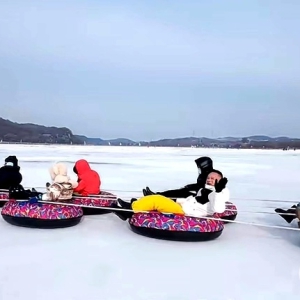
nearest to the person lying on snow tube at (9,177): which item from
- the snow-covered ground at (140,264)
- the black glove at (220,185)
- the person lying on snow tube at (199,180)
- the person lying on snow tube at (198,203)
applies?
the snow-covered ground at (140,264)

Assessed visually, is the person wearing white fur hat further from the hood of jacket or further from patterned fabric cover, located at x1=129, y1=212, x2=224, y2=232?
patterned fabric cover, located at x1=129, y1=212, x2=224, y2=232

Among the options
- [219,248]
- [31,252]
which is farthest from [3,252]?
[219,248]

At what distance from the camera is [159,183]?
7.12m

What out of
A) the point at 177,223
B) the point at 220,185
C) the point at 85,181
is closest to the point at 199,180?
the point at 220,185

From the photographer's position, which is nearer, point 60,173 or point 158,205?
point 158,205

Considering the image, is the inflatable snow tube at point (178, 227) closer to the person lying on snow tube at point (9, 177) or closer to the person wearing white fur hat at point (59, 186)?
the person wearing white fur hat at point (59, 186)

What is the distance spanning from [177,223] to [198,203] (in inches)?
14.7

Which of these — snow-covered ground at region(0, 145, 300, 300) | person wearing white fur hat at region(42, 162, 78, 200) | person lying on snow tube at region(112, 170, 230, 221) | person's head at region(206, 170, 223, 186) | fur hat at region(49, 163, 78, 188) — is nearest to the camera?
snow-covered ground at region(0, 145, 300, 300)

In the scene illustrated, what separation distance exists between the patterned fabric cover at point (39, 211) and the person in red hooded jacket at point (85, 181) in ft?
1.84

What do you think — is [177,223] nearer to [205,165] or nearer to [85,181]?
[205,165]

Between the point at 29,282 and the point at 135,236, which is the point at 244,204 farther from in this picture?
the point at 29,282

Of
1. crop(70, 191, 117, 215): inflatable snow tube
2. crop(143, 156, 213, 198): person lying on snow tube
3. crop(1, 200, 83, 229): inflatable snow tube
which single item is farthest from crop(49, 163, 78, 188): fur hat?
crop(143, 156, 213, 198): person lying on snow tube

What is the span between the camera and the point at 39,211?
333cm

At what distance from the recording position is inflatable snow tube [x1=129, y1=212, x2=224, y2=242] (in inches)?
119
